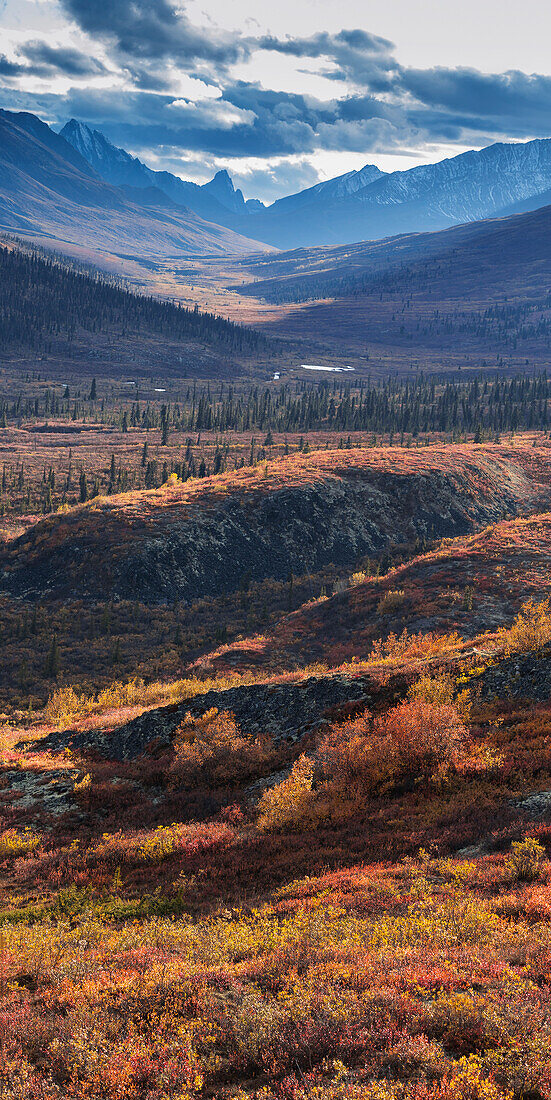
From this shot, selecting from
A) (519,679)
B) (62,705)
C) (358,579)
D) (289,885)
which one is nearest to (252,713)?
(519,679)

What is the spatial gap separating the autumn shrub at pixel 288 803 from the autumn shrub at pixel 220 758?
93.3 inches

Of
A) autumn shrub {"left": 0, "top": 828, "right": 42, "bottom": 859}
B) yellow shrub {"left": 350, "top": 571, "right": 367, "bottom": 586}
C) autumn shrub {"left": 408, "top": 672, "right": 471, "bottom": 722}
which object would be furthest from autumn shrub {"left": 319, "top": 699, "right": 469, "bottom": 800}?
yellow shrub {"left": 350, "top": 571, "right": 367, "bottom": 586}

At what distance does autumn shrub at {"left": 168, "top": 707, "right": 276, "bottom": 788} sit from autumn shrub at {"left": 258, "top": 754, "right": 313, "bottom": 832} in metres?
2.37

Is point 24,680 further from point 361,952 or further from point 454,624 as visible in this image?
point 361,952

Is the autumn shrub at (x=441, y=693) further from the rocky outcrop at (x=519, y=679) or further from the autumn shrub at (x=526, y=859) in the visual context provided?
the autumn shrub at (x=526, y=859)

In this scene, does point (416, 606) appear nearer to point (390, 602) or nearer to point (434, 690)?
point (390, 602)

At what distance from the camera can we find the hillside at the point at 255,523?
52.4 m

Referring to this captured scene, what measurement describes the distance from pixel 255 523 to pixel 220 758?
142 ft

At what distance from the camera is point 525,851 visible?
10.4m

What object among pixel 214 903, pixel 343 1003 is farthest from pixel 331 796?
pixel 343 1003

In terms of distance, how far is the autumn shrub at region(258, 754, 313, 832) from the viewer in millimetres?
14117

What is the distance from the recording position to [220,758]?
18.5 meters

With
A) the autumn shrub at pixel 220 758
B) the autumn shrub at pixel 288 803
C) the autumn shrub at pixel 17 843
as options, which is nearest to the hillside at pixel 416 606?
the autumn shrub at pixel 220 758

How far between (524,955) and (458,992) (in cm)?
121
